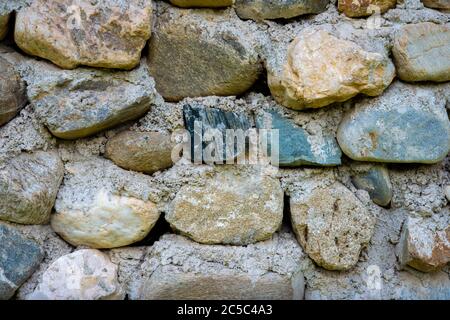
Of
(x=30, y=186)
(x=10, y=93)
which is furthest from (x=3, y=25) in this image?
(x=30, y=186)

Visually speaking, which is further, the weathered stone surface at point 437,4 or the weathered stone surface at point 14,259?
the weathered stone surface at point 437,4

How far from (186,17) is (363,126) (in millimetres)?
389

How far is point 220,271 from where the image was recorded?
3.01ft

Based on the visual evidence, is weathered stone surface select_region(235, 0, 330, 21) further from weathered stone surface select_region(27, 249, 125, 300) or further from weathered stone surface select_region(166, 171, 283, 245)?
weathered stone surface select_region(27, 249, 125, 300)

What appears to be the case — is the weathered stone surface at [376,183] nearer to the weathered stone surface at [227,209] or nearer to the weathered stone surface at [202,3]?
the weathered stone surface at [227,209]

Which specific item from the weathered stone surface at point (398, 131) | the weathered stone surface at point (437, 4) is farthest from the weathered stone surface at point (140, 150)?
the weathered stone surface at point (437, 4)

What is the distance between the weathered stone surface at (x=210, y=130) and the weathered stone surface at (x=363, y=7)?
0.29 m

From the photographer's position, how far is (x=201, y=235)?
95 cm

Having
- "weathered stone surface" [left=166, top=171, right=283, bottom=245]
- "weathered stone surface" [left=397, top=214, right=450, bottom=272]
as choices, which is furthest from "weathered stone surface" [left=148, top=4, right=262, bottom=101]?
"weathered stone surface" [left=397, top=214, right=450, bottom=272]

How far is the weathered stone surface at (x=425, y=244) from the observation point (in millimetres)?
925

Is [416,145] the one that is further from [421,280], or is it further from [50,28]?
[50,28]

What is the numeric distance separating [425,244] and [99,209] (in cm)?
60

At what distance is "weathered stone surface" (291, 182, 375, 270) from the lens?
3.12 ft

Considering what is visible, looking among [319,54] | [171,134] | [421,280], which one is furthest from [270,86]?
[421,280]
